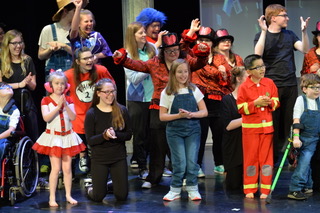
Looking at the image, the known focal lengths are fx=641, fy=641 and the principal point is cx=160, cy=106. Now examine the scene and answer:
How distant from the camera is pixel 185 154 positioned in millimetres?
5949

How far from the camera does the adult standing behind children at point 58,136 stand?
5.93m

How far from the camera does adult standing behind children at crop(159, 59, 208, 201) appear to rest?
19.3ft

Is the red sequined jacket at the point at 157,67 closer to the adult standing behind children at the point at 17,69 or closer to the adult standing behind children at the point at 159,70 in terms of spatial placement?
the adult standing behind children at the point at 159,70

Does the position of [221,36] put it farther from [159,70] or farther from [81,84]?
[81,84]

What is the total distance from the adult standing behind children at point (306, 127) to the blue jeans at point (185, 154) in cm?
89

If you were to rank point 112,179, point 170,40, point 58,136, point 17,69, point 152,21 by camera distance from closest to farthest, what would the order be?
point 58,136, point 112,179, point 170,40, point 17,69, point 152,21

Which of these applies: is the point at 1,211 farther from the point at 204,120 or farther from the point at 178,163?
the point at 204,120

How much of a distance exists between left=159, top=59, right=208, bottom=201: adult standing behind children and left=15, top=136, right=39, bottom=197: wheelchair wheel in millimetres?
1326

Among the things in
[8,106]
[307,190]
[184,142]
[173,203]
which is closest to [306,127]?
[307,190]

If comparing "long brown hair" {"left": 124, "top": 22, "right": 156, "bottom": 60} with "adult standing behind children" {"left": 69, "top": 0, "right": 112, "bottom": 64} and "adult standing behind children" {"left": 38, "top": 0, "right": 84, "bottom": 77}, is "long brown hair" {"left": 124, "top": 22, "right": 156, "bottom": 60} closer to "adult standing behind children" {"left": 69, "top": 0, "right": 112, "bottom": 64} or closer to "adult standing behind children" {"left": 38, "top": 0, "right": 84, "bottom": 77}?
"adult standing behind children" {"left": 69, "top": 0, "right": 112, "bottom": 64}

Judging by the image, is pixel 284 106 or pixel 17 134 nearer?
pixel 17 134

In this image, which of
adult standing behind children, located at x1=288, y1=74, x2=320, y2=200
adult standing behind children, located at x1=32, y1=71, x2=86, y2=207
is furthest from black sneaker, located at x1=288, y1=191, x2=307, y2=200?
adult standing behind children, located at x1=32, y1=71, x2=86, y2=207

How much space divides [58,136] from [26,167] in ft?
1.60

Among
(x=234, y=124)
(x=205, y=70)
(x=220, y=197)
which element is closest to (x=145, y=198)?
(x=220, y=197)
